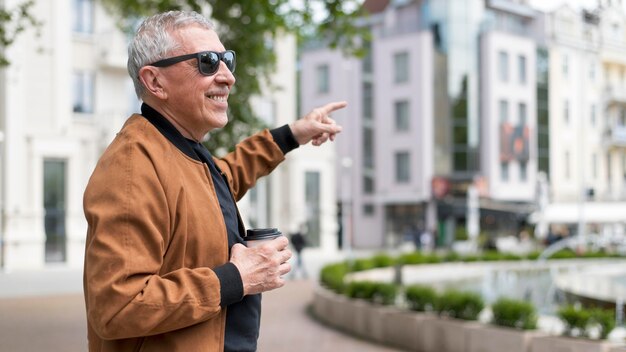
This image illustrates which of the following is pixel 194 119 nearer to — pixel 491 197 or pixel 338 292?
pixel 338 292

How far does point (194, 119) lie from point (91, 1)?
27.1 m

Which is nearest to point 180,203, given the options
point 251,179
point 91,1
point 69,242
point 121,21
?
point 251,179

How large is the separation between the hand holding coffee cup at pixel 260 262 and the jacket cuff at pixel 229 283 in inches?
0.7

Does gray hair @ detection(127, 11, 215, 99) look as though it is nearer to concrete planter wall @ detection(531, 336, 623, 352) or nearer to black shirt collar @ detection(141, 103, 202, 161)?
black shirt collar @ detection(141, 103, 202, 161)

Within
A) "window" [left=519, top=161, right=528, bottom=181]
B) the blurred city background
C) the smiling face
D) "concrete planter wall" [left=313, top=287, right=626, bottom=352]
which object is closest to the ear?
the smiling face

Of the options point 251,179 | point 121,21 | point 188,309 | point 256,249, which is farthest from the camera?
point 121,21

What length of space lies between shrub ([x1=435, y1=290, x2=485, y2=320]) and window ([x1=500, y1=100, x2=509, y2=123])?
38670mm

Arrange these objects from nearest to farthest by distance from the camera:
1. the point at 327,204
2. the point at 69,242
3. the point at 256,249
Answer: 1. the point at 256,249
2. the point at 69,242
3. the point at 327,204

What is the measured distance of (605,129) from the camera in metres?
47.3

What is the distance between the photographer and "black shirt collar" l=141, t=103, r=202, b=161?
2266 mm

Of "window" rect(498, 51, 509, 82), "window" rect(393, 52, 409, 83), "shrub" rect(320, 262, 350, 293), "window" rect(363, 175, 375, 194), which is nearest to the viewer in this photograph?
"shrub" rect(320, 262, 350, 293)

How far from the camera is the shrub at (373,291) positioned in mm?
11109

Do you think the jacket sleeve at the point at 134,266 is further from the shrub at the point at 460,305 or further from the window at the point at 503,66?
the window at the point at 503,66

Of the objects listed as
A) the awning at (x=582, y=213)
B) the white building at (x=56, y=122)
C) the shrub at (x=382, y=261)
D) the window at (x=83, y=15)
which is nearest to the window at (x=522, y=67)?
the awning at (x=582, y=213)
